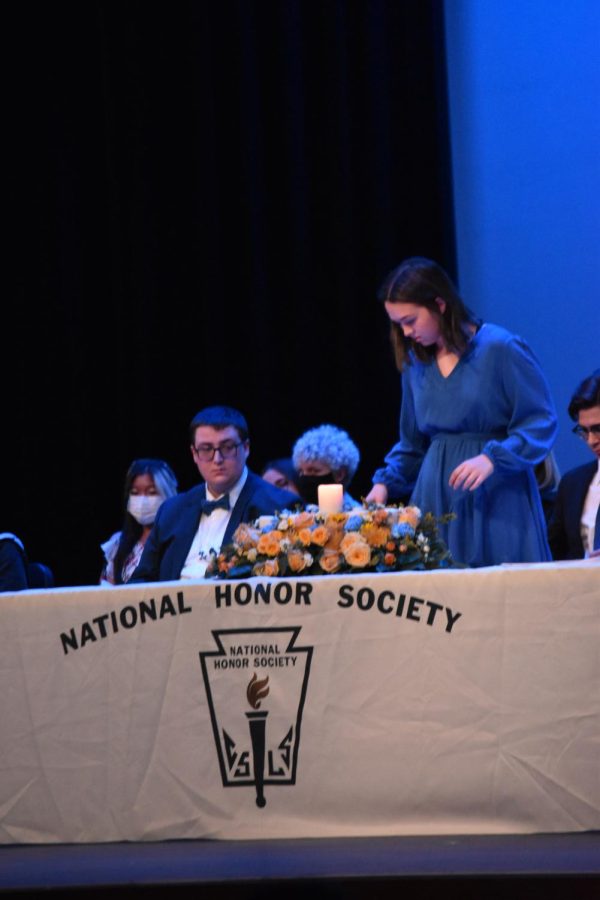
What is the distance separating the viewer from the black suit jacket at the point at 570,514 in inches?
150

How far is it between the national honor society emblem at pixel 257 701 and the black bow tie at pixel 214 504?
1.47 m

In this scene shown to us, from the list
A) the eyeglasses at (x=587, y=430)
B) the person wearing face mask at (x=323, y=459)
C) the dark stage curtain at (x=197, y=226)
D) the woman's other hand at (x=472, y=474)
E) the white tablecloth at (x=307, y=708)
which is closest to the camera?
the white tablecloth at (x=307, y=708)

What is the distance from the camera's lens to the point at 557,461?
197 inches

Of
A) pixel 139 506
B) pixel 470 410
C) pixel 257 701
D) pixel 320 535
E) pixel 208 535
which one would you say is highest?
pixel 470 410

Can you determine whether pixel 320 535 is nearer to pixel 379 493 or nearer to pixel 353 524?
pixel 353 524

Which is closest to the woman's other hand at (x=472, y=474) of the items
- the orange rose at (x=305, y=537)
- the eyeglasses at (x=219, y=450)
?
the orange rose at (x=305, y=537)

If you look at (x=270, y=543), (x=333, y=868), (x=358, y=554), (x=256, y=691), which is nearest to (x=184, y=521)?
(x=270, y=543)

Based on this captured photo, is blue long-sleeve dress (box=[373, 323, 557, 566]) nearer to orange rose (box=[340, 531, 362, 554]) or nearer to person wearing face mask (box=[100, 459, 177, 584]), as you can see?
orange rose (box=[340, 531, 362, 554])

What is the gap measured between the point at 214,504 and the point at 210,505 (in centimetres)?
1

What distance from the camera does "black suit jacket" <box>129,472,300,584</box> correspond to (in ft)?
12.0

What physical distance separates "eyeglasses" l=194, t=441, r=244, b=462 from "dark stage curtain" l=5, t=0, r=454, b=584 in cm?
139

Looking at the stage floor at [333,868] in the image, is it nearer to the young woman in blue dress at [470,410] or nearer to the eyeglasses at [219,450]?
the young woman in blue dress at [470,410]

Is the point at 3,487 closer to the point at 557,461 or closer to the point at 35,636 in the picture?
the point at 557,461

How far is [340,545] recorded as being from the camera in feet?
8.15
